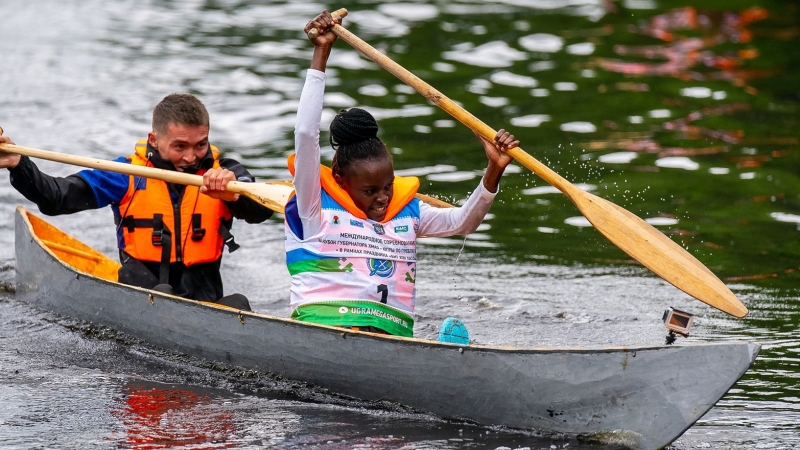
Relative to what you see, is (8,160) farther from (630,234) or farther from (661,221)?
(661,221)

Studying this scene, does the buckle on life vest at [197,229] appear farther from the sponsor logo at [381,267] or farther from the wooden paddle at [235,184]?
the sponsor logo at [381,267]

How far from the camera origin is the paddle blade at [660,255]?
4.84 meters

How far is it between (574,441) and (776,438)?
86 cm

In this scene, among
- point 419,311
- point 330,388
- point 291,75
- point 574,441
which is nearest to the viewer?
point 574,441

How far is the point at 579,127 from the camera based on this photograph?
11.5 m

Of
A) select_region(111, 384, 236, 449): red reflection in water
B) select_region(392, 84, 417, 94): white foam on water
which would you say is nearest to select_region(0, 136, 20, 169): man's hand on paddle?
select_region(111, 384, 236, 449): red reflection in water

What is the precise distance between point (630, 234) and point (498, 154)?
0.73 meters

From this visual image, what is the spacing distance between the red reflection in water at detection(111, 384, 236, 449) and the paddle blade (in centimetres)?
190

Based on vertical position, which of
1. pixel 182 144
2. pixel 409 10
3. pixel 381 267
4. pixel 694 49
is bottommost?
pixel 381 267

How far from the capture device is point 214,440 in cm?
473

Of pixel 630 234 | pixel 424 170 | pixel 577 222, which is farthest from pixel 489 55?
pixel 630 234

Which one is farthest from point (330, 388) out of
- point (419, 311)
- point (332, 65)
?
point (332, 65)

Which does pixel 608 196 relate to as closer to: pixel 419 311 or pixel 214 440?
pixel 419 311

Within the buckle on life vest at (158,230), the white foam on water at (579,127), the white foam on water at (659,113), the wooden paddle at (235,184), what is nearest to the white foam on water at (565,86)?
the white foam on water at (659,113)
